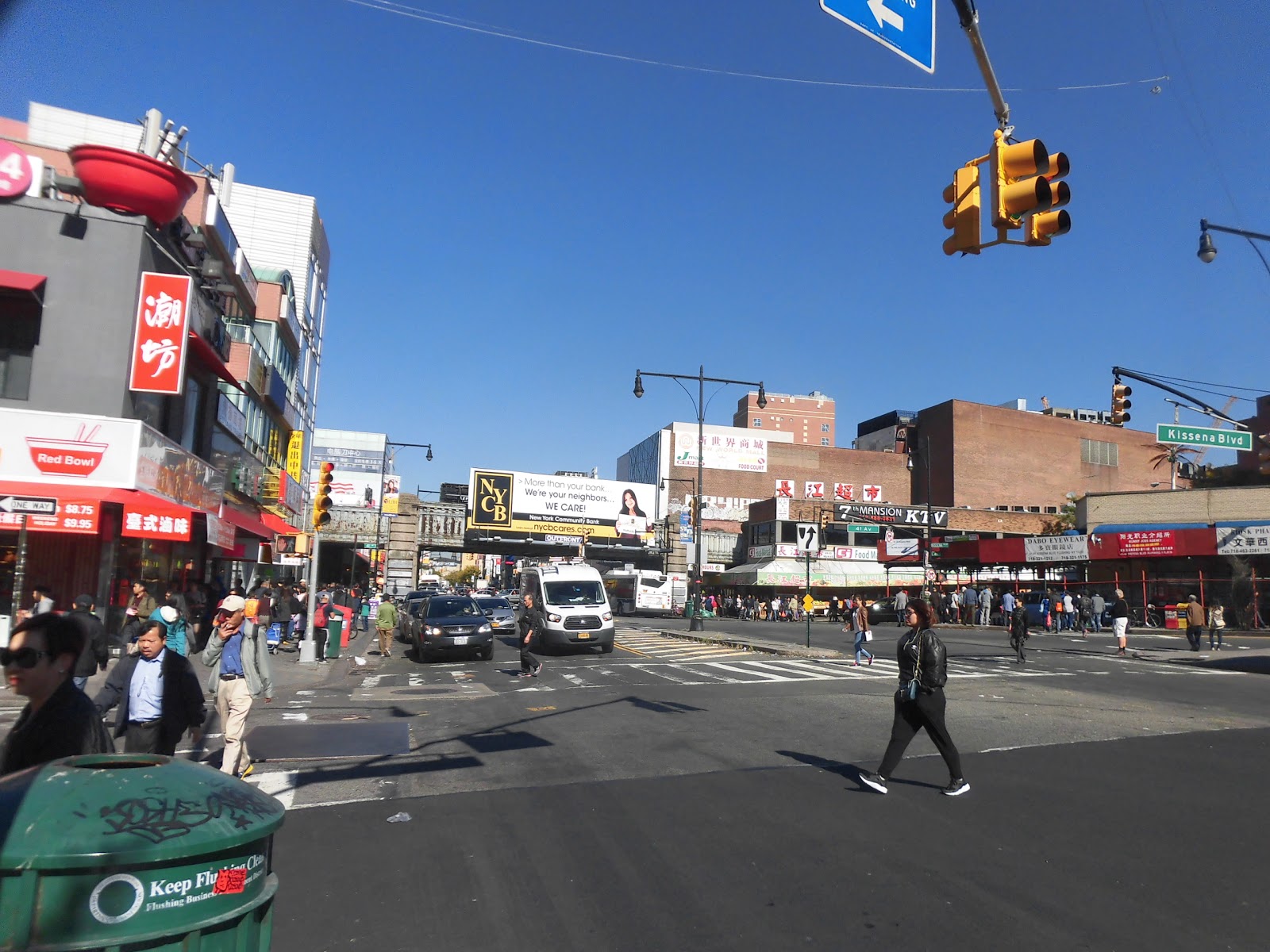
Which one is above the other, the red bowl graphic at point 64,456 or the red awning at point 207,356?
the red awning at point 207,356

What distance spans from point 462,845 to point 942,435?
9024 centimetres

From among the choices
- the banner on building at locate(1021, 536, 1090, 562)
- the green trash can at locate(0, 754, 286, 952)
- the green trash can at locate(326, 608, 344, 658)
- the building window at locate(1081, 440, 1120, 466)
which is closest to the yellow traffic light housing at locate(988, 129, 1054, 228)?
the green trash can at locate(0, 754, 286, 952)

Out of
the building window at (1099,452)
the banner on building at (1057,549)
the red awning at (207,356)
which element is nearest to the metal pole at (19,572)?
the red awning at (207,356)

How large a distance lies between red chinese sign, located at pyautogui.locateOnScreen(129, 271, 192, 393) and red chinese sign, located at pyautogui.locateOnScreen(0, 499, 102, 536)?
335 cm

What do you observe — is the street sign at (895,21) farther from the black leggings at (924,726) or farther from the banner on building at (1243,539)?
the banner on building at (1243,539)

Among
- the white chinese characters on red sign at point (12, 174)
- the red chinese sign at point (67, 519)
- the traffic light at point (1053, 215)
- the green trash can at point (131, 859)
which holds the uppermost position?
the white chinese characters on red sign at point (12, 174)

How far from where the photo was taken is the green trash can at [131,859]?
2418mm

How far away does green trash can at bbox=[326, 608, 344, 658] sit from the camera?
895 inches

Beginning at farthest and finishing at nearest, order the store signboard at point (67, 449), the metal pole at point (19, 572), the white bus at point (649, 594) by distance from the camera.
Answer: the white bus at point (649, 594)
the metal pole at point (19, 572)
the store signboard at point (67, 449)

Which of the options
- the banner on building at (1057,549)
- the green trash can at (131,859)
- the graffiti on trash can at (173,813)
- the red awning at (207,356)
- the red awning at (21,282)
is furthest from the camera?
the banner on building at (1057,549)

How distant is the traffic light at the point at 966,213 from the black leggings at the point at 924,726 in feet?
13.5

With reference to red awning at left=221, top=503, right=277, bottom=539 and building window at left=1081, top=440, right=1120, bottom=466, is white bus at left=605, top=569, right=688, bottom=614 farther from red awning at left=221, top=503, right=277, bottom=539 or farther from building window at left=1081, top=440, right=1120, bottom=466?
building window at left=1081, top=440, right=1120, bottom=466

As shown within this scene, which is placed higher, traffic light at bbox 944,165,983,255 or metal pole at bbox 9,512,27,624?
traffic light at bbox 944,165,983,255

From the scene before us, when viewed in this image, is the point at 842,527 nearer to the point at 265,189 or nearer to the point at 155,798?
the point at 265,189
